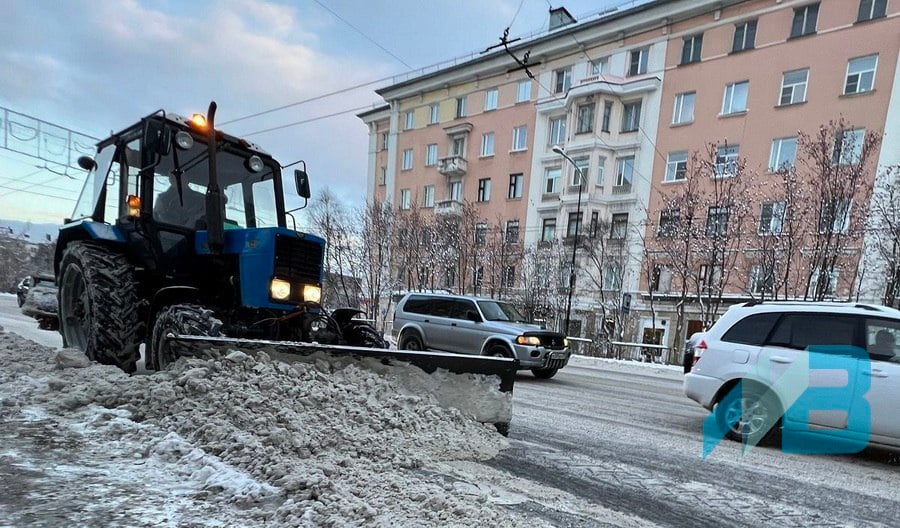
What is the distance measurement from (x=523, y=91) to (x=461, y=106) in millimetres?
5118

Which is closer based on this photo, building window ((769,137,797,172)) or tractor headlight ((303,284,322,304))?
tractor headlight ((303,284,322,304))

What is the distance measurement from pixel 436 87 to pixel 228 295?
110 ft

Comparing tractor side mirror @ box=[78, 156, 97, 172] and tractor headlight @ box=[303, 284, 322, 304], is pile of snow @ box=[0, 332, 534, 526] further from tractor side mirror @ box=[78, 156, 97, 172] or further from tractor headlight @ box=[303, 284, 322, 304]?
tractor side mirror @ box=[78, 156, 97, 172]

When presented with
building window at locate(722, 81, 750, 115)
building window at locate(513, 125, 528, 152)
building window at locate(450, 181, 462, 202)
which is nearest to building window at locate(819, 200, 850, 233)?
building window at locate(722, 81, 750, 115)

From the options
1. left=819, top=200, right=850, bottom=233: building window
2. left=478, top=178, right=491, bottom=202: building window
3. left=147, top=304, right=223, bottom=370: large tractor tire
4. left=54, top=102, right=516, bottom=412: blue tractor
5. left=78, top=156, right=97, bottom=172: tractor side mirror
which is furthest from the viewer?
left=478, top=178, right=491, bottom=202: building window

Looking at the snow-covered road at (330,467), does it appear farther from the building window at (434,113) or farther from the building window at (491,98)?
the building window at (434,113)

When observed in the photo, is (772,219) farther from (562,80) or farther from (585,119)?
(562,80)

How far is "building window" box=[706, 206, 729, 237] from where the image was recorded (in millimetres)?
17656

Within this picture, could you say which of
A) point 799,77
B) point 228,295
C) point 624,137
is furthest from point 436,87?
point 228,295

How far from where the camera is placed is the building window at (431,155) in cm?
3597

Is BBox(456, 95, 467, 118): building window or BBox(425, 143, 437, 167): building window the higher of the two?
BBox(456, 95, 467, 118): building window

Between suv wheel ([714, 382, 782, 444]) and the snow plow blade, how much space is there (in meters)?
3.02

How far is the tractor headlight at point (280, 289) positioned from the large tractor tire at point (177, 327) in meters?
0.68

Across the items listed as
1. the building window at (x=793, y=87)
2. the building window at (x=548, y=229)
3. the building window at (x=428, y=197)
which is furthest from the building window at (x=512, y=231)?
the building window at (x=793, y=87)
